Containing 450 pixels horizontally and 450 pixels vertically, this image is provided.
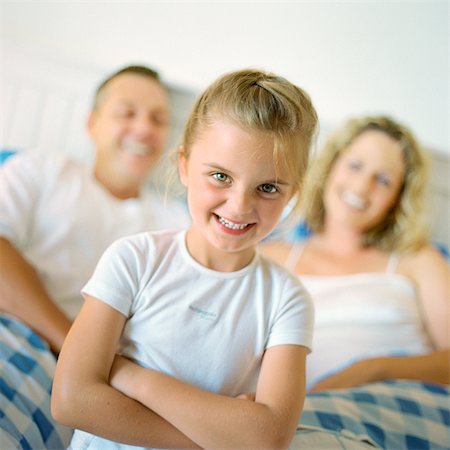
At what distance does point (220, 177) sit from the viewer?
0.74 metres

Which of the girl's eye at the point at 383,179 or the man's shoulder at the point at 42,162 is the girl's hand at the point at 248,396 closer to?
the man's shoulder at the point at 42,162

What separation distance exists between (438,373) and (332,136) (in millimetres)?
703

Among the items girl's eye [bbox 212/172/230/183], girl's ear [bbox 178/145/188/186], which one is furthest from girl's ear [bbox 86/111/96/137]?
girl's eye [bbox 212/172/230/183]

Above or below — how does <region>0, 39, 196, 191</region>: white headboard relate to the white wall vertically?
below

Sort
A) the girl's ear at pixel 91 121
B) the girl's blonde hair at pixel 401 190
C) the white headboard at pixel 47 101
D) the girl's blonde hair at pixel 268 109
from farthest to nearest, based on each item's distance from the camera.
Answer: the white headboard at pixel 47 101
the girl's blonde hair at pixel 401 190
the girl's ear at pixel 91 121
the girl's blonde hair at pixel 268 109

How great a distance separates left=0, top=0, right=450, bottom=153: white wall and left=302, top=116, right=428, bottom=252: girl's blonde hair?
0.22m

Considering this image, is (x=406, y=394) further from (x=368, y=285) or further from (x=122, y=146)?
(x=122, y=146)

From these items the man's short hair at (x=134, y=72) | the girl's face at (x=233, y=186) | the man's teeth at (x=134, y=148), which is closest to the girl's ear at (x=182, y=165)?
the girl's face at (x=233, y=186)

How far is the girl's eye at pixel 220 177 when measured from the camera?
74cm

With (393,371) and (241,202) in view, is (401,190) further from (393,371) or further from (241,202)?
(241,202)

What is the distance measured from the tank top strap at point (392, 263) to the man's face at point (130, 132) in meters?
0.67

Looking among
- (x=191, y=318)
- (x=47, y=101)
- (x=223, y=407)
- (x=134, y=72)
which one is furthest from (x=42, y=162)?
(x=223, y=407)

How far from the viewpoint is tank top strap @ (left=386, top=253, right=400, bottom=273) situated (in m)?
1.58

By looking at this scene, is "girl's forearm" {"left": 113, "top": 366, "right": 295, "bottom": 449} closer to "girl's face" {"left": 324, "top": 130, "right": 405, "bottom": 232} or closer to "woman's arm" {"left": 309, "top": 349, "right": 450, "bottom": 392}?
"woman's arm" {"left": 309, "top": 349, "right": 450, "bottom": 392}
